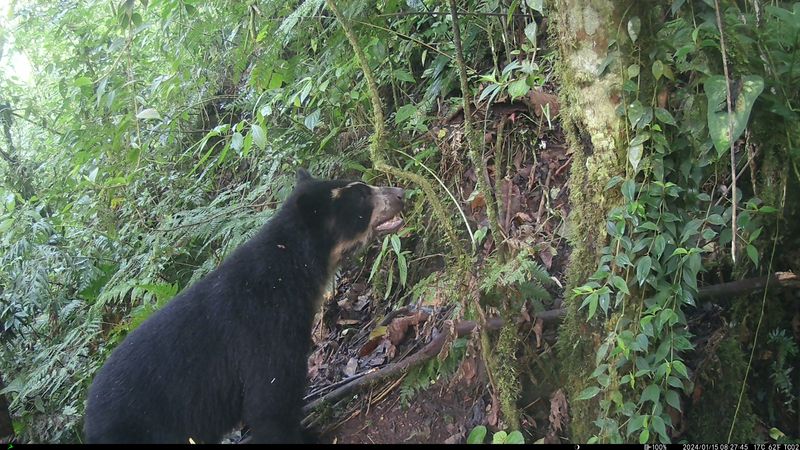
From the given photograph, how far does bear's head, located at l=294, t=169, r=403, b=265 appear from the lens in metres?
4.84

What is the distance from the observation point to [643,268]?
3.27 meters

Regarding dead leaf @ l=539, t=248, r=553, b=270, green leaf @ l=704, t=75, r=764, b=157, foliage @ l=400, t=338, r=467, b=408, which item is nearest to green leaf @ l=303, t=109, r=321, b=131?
dead leaf @ l=539, t=248, r=553, b=270

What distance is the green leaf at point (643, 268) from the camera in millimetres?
3256

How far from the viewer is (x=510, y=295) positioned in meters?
4.03

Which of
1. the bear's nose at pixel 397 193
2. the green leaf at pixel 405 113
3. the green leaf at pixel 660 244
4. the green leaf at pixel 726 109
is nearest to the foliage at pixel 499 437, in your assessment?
the green leaf at pixel 660 244

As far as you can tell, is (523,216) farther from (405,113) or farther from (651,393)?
(651,393)

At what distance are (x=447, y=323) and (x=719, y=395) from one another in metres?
1.59

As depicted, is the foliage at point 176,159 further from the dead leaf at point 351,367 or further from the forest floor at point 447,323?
the dead leaf at point 351,367

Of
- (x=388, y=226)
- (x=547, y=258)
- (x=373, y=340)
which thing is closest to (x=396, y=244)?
(x=388, y=226)

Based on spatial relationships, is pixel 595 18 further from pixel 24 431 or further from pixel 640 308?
pixel 24 431

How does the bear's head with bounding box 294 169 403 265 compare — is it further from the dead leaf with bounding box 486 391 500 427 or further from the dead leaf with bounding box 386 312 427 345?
the dead leaf with bounding box 486 391 500 427

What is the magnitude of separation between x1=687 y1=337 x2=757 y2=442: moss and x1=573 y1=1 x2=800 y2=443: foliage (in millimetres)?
344

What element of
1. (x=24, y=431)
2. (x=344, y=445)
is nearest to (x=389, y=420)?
(x=344, y=445)

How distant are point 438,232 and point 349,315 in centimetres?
121
